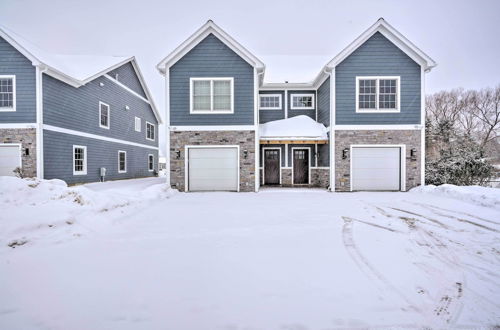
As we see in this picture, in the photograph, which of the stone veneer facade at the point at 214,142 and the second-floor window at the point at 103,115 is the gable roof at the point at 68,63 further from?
the stone veneer facade at the point at 214,142

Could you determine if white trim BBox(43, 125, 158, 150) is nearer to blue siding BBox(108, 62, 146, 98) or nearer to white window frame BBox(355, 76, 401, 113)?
blue siding BBox(108, 62, 146, 98)

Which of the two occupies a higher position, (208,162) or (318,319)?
(208,162)

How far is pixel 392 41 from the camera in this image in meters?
12.0

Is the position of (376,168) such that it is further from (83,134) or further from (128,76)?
(128,76)

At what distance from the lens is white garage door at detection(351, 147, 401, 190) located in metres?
12.1

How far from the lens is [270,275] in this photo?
3.33 meters

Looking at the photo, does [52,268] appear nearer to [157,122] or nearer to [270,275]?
[270,275]

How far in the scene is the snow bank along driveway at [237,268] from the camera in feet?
8.24

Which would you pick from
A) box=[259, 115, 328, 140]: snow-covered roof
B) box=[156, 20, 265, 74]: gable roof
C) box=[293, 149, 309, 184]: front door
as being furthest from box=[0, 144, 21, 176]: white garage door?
box=[293, 149, 309, 184]: front door

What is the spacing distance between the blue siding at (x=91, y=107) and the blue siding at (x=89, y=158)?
24.7 inches

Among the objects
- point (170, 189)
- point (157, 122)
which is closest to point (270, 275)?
point (170, 189)

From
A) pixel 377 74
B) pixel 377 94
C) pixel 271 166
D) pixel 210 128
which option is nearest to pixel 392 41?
pixel 377 74

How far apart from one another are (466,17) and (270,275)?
23788mm

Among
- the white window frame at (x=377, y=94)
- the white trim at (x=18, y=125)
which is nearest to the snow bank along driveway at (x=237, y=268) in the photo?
the white trim at (x=18, y=125)
